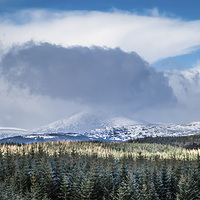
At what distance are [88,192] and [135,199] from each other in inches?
513

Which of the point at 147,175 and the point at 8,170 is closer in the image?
the point at 147,175

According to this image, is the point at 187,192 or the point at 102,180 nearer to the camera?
the point at 187,192

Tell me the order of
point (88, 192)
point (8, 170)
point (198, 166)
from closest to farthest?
point (88, 192) → point (198, 166) → point (8, 170)

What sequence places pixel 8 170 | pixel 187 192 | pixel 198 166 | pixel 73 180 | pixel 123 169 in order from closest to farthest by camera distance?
pixel 187 192 → pixel 73 180 → pixel 123 169 → pixel 198 166 → pixel 8 170

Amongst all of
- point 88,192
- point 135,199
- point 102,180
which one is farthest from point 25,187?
point 135,199

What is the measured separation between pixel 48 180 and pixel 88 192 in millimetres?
19120

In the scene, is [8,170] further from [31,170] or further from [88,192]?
[88,192]

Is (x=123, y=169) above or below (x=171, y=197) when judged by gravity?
above

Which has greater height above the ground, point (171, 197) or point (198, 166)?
point (198, 166)

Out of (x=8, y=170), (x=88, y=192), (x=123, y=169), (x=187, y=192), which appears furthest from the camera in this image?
(x=8, y=170)

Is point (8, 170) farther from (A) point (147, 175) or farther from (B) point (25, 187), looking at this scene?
(A) point (147, 175)

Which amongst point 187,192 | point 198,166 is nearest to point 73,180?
point 187,192

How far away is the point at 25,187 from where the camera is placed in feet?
412

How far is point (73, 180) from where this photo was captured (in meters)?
112
